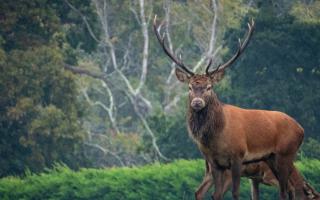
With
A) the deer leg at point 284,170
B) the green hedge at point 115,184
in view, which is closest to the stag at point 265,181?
the deer leg at point 284,170

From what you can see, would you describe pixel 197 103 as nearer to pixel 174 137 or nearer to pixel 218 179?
pixel 218 179

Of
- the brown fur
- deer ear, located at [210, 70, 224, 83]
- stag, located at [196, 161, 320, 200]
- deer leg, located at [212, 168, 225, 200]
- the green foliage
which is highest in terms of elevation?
deer ear, located at [210, 70, 224, 83]

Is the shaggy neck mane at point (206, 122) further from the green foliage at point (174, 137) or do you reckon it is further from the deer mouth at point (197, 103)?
the green foliage at point (174, 137)

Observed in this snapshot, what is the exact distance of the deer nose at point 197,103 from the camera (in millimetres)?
14094

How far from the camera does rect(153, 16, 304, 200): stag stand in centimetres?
1435

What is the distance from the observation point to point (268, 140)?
14.9 m

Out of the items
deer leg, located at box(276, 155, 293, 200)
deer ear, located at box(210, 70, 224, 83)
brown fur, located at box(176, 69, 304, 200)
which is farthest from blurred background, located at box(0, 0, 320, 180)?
deer ear, located at box(210, 70, 224, 83)

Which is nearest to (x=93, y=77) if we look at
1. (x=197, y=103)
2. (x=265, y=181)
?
(x=265, y=181)

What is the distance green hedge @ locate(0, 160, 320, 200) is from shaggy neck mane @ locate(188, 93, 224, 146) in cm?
870

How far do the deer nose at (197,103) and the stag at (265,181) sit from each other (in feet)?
3.12

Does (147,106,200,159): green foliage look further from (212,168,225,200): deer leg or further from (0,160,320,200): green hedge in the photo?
(212,168,225,200): deer leg

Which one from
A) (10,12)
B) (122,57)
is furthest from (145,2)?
(10,12)

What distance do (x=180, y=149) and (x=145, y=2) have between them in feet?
36.5

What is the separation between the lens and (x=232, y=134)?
1450cm
